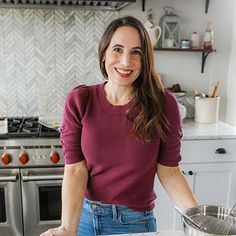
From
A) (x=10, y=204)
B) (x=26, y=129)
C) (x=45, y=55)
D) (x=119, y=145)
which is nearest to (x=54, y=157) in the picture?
(x=26, y=129)

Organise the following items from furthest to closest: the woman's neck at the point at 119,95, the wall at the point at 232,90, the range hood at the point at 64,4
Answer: the wall at the point at 232,90 < the range hood at the point at 64,4 < the woman's neck at the point at 119,95

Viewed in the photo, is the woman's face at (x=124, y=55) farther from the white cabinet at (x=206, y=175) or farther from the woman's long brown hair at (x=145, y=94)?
the white cabinet at (x=206, y=175)

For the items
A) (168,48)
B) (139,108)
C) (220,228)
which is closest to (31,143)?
(139,108)

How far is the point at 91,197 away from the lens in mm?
1213

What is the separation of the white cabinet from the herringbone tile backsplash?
934 mm

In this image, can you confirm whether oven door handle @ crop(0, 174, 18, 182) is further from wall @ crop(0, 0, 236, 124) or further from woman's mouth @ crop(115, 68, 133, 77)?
woman's mouth @ crop(115, 68, 133, 77)

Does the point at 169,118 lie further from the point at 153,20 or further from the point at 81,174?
the point at 153,20

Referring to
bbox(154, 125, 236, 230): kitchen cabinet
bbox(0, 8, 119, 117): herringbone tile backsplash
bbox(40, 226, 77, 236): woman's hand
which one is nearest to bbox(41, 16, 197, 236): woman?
bbox(40, 226, 77, 236): woman's hand

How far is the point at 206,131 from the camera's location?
86.9 inches

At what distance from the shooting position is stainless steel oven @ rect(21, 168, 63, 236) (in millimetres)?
2027

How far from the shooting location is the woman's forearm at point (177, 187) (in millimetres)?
1105

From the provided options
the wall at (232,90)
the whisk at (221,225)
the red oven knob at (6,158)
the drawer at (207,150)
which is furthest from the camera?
the wall at (232,90)

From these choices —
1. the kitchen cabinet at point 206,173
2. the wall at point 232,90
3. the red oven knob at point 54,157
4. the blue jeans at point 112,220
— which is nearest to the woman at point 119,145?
the blue jeans at point 112,220

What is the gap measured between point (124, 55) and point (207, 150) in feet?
3.99
